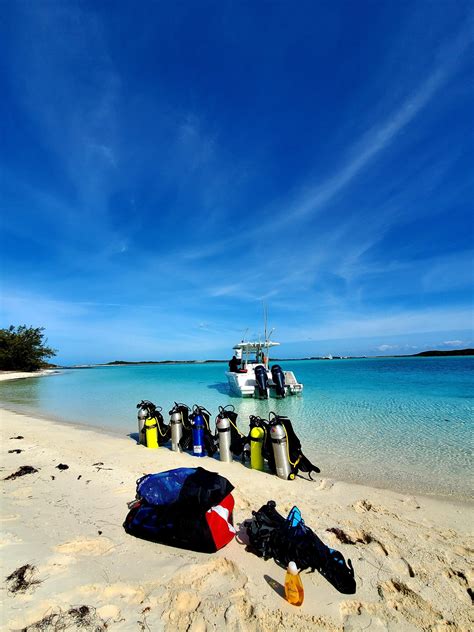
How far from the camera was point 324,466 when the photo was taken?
6418 millimetres

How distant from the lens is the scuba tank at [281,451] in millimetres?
5328

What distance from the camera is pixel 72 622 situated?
2.11 metres

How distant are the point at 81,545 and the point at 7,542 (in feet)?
2.45

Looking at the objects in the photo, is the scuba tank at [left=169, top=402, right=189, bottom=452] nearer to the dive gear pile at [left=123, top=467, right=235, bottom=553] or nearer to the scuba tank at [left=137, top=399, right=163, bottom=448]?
the scuba tank at [left=137, top=399, right=163, bottom=448]

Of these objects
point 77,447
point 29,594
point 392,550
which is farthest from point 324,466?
point 77,447

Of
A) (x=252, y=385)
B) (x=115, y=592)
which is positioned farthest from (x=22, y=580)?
(x=252, y=385)

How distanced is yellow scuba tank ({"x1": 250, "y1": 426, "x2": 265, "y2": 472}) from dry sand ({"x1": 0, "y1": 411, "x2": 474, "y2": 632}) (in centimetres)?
83

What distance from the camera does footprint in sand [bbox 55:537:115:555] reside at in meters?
2.97

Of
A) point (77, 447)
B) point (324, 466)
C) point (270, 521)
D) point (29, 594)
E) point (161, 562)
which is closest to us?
point (29, 594)

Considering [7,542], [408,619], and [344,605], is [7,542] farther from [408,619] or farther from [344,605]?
[408,619]

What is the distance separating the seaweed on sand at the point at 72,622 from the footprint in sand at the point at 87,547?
0.81 m

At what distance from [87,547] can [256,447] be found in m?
3.40

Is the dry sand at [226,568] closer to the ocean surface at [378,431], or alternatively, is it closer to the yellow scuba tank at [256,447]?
the yellow scuba tank at [256,447]

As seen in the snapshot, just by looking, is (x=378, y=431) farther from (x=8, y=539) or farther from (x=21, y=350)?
(x=21, y=350)
